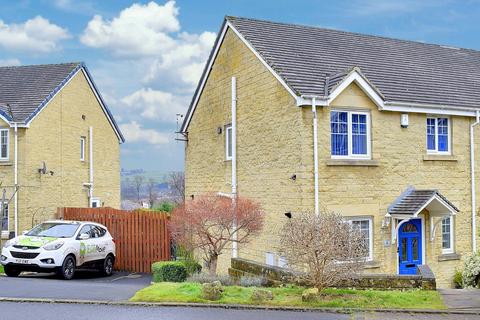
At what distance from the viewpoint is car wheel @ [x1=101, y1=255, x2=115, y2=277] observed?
21.8 m

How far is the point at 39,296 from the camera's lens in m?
14.3

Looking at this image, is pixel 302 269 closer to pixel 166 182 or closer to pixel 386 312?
pixel 386 312

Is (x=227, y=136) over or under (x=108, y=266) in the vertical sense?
over

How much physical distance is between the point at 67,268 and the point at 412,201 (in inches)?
447

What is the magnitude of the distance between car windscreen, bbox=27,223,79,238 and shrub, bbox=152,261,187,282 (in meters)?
3.29

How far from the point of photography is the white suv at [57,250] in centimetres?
1867

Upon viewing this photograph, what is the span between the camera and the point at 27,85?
31.0 metres

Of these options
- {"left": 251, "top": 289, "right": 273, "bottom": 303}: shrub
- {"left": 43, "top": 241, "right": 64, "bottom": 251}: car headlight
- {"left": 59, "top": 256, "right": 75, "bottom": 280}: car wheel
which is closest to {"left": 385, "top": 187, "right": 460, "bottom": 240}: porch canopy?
{"left": 251, "top": 289, "right": 273, "bottom": 303}: shrub

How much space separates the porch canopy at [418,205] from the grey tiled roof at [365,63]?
3189 mm

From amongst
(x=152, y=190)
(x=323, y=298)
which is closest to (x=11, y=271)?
(x=323, y=298)

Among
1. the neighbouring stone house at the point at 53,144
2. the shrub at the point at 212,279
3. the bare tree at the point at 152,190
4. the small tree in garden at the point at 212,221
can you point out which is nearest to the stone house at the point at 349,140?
the small tree in garden at the point at 212,221

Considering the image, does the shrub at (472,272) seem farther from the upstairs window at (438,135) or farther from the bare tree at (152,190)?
the bare tree at (152,190)

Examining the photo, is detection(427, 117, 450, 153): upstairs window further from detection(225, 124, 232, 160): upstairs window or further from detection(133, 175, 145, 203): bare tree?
detection(133, 175, 145, 203): bare tree

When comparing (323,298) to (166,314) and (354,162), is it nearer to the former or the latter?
(166,314)
